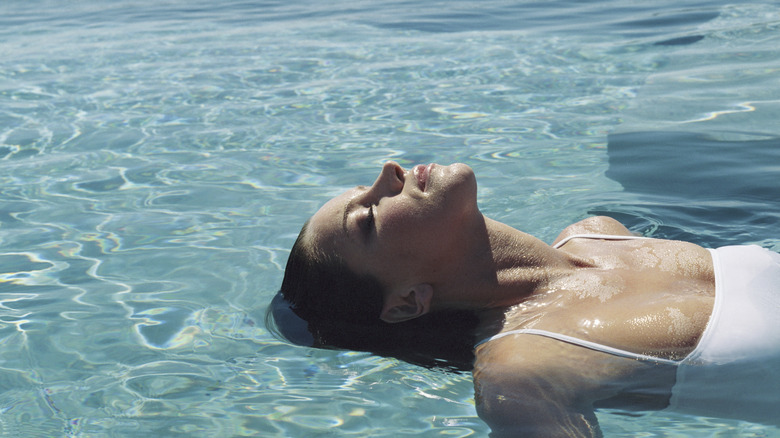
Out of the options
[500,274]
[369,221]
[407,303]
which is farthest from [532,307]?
[369,221]

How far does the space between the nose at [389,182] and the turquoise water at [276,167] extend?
2.36 ft

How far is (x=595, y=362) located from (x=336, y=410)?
A: 97 cm

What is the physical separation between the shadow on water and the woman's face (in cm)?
195

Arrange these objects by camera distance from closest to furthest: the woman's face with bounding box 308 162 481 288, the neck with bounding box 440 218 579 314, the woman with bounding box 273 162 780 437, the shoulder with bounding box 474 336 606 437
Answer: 1. the shoulder with bounding box 474 336 606 437
2. the woman with bounding box 273 162 780 437
3. the woman's face with bounding box 308 162 481 288
4. the neck with bounding box 440 218 579 314

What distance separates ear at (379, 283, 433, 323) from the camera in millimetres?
3154

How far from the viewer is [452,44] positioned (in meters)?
10.3

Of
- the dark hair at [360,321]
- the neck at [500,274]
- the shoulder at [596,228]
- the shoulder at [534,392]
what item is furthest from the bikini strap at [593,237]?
the shoulder at [534,392]

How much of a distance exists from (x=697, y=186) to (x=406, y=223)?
9.49ft

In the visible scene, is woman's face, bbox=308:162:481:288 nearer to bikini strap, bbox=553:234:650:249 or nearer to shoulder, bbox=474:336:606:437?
shoulder, bbox=474:336:606:437

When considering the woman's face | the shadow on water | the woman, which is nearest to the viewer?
the woman

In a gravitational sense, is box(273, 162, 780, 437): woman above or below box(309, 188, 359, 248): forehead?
below

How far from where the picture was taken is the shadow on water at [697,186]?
4.59 m

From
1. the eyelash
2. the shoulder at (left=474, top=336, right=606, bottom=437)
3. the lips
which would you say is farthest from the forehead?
the shoulder at (left=474, top=336, right=606, bottom=437)

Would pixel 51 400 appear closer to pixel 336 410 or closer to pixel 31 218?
pixel 336 410
